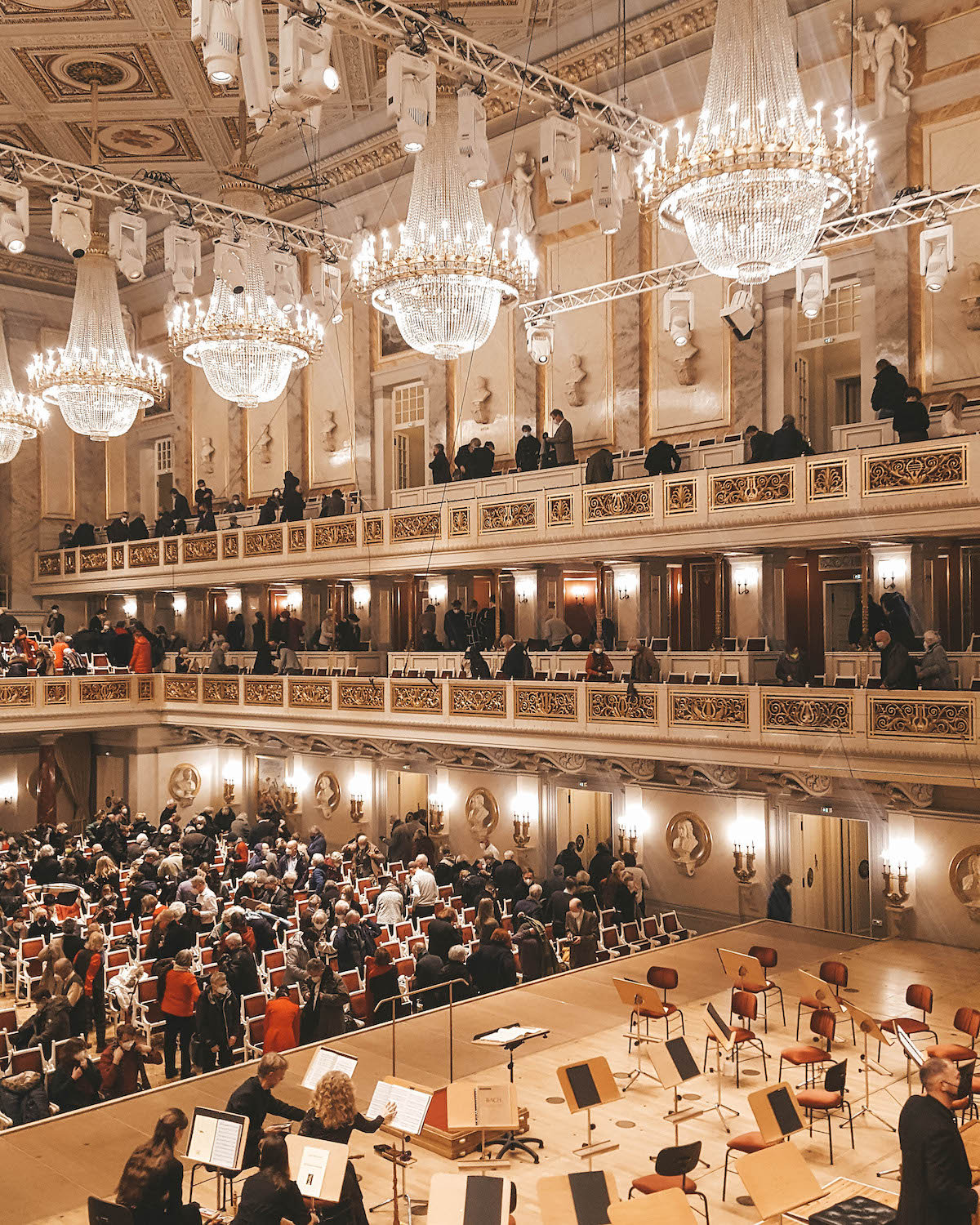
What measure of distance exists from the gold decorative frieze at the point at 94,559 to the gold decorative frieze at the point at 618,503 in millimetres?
15137

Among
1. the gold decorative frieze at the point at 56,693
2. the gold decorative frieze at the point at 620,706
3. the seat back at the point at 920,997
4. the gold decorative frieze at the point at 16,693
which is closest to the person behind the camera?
the seat back at the point at 920,997

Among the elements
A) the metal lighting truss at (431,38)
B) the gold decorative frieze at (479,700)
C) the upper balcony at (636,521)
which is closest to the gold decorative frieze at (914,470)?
the upper balcony at (636,521)

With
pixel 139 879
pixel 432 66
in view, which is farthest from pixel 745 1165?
pixel 139 879

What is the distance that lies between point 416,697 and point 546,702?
297cm

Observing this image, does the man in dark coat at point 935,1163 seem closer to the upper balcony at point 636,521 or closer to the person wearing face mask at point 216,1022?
the person wearing face mask at point 216,1022

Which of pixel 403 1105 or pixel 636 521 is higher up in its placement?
pixel 636 521

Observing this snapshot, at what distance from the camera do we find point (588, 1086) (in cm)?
774

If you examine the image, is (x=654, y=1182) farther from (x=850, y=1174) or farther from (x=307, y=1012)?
(x=307, y=1012)

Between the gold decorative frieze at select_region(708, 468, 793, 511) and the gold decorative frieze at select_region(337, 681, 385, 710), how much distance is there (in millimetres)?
7208

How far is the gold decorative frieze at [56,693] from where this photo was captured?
918 inches

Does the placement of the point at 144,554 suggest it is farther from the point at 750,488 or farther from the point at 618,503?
the point at 750,488

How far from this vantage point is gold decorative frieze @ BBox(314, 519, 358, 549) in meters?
21.2

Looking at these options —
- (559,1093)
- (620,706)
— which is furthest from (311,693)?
(559,1093)

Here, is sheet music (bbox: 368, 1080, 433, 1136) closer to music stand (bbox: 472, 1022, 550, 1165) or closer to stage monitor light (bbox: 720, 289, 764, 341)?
music stand (bbox: 472, 1022, 550, 1165)
